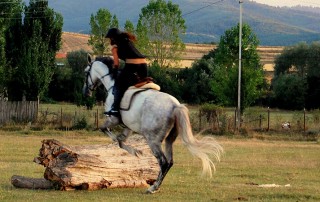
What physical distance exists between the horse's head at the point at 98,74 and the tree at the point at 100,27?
74819 mm

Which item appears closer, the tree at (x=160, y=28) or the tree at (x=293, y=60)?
the tree at (x=160, y=28)

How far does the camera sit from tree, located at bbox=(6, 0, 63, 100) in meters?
51.4

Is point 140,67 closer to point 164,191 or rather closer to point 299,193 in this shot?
point 164,191

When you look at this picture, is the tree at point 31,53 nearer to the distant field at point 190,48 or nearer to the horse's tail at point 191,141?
the horse's tail at point 191,141

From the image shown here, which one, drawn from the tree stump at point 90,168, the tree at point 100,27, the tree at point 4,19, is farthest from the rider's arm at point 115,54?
the tree at point 100,27

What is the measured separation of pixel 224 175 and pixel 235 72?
1433 inches

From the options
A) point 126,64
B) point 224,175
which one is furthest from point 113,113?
point 224,175

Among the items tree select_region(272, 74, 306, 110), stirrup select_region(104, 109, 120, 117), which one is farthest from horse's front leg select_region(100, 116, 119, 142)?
tree select_region(272, 74, 306, 110)

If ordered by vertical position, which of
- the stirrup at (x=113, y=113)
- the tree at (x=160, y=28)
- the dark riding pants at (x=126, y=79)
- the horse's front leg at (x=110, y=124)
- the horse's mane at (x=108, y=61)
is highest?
the tree at (x=160, y=28)

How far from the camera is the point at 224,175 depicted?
862 inches

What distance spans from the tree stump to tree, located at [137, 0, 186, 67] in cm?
6864

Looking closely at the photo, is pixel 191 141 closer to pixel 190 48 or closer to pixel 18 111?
pixel 18 111

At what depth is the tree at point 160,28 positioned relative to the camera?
8806 cm

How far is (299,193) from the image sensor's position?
1667 centimetres
